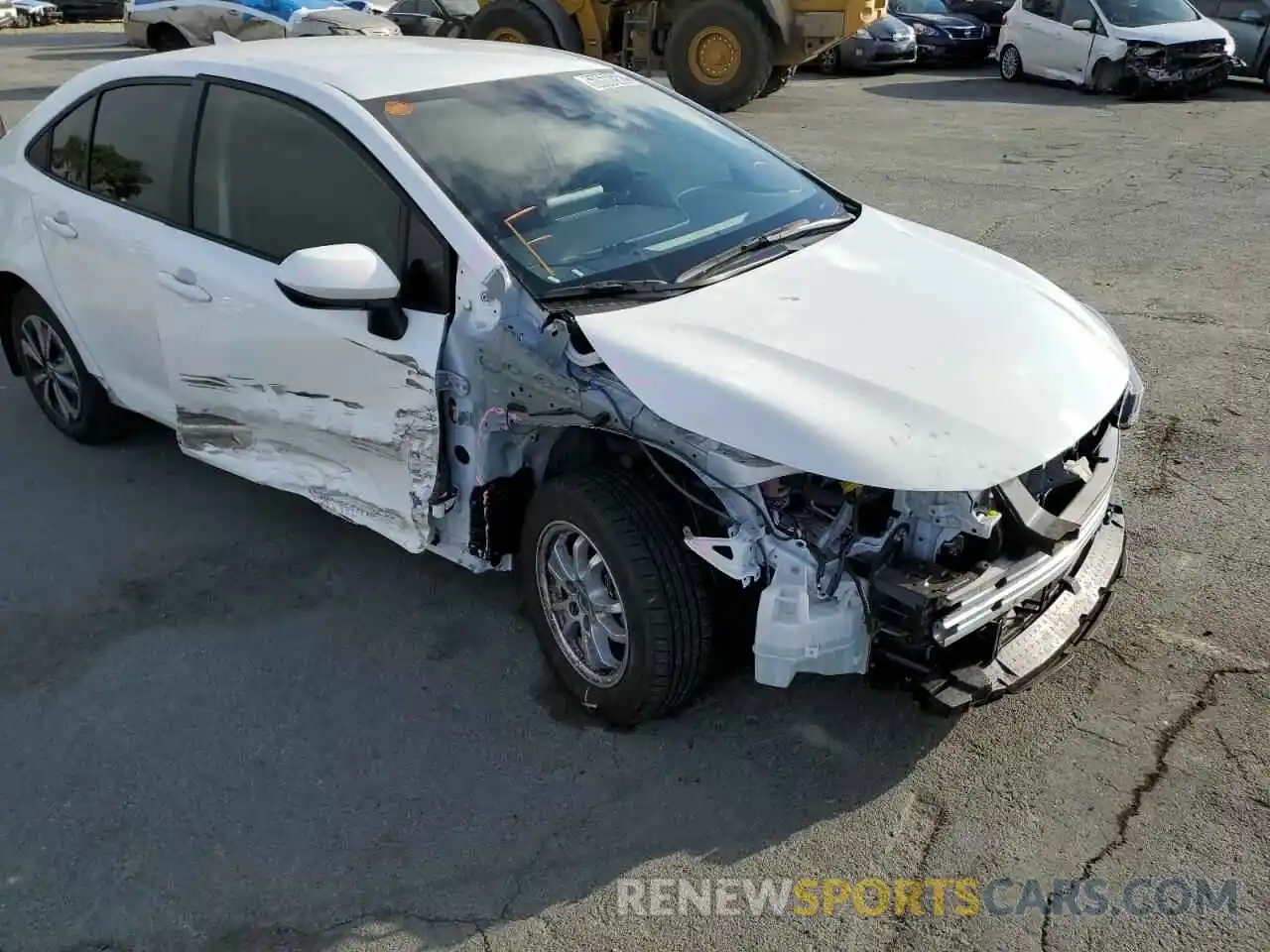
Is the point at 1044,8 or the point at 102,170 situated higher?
the point at 102,170

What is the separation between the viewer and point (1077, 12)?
1562cm

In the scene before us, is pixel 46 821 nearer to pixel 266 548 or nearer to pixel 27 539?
pixel 266 548

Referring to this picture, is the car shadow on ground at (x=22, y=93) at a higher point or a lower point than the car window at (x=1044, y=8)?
lower

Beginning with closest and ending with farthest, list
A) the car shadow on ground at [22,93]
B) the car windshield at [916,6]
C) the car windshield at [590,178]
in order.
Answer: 1. the car windshield at [590,178]
2. the car shadow on ground at [22,93]
3. the car windshield at [916,6]

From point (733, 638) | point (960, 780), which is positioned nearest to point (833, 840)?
point (960, 780)

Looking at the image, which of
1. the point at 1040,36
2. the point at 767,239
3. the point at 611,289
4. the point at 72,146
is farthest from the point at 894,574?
the point at 1040,36

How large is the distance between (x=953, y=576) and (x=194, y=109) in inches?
125

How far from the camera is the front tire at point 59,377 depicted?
198 inches

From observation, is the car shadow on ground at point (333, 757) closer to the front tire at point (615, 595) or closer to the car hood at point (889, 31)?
the front tire at point (615, 595)

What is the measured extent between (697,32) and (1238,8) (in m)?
8.00

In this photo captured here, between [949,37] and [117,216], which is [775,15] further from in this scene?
[117,216]

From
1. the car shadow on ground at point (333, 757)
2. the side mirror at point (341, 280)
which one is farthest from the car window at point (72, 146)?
the side mirror at point (341, 280)

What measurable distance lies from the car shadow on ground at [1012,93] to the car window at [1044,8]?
3.30ft

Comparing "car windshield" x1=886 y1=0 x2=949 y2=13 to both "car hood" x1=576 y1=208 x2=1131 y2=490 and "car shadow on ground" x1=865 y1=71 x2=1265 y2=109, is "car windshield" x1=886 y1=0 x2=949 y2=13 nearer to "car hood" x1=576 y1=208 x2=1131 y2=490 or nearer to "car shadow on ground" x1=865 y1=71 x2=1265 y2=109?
"car shadow on ground" x1=865 y1=71 x2=1265 y2=109
